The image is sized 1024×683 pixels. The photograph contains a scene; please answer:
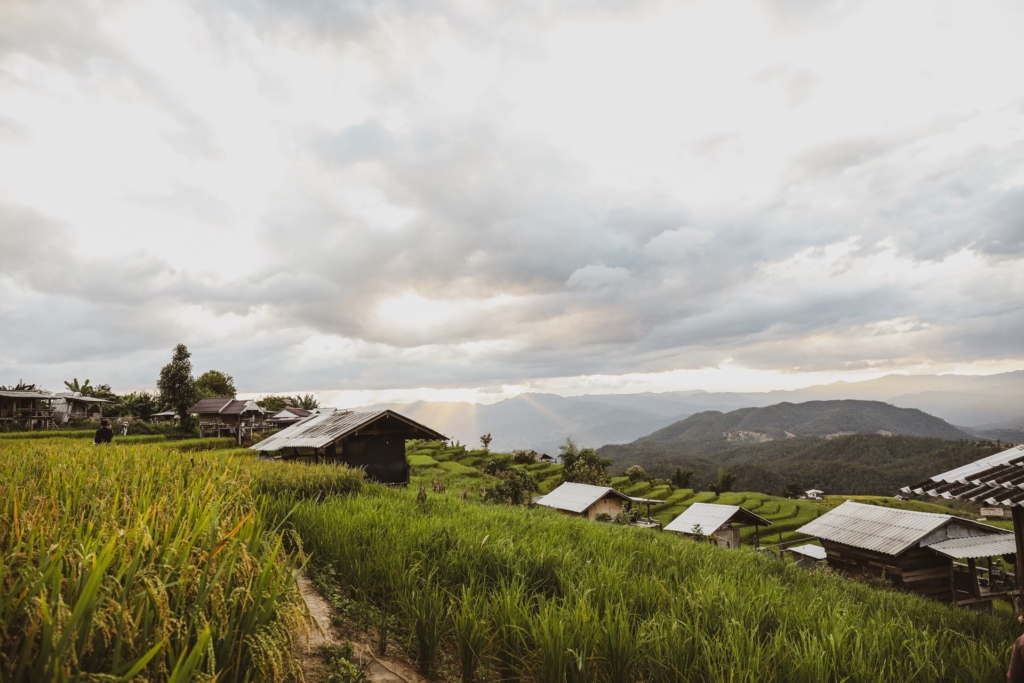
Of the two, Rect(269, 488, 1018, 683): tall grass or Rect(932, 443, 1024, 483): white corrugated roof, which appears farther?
Rect(932, 443, 1024, 483): white corrugated roof

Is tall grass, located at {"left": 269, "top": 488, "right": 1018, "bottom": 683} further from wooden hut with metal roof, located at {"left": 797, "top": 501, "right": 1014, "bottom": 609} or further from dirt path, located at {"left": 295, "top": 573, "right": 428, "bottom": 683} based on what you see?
wooden hut with metal roof, located at {"left": 797, "top": 501, "right": 1014, "bottom": 609}

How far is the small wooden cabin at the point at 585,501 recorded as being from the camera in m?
31.9

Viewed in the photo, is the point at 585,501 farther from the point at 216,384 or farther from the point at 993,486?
the point at 216,384

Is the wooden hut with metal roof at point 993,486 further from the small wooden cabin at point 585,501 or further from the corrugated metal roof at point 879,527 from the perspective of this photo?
the small wooden cabin at point 585,501

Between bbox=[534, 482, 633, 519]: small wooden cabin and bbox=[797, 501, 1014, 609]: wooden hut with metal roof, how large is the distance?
12.2 meters

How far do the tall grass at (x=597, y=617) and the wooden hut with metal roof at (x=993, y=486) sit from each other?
230cm

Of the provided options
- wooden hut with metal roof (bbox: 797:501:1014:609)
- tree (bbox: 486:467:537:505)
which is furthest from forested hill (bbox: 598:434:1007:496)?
wooden hut with metal roof (bbox: 797:501:1014:609)

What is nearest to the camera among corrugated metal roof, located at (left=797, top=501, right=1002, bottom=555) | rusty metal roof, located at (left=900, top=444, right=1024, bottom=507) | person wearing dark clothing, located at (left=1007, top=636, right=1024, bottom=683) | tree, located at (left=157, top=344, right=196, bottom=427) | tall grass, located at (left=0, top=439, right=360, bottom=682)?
tall grass, located at (left=0, top=439, right=360, bottom=682)

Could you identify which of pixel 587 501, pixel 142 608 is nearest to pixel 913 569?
pixel 587 501

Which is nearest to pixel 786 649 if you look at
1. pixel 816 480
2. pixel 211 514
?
pixel 211 514

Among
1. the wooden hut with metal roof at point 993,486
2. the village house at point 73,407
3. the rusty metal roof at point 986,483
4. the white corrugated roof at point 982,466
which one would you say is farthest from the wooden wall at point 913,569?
the village house at point 73,407

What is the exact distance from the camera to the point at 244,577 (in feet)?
10.0

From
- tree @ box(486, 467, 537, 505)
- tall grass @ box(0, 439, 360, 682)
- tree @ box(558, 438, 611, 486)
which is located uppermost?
tall grass @ box(0, 439, 360, 682)

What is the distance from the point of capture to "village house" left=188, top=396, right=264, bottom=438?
181 ft
